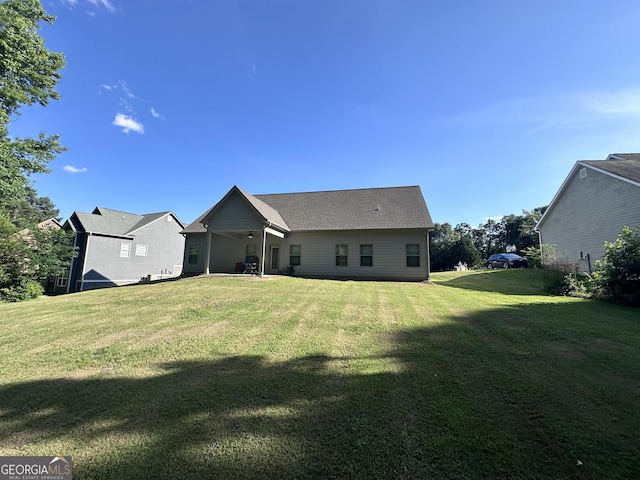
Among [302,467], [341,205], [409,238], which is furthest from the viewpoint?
[341,205]

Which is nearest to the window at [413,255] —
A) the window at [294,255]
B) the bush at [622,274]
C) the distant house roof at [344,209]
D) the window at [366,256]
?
the distant house roof at [344,209]

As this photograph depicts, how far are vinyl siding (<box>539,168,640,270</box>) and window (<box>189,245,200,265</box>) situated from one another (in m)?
23.3

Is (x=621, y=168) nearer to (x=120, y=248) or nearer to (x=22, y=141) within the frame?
(x=22, y=141)

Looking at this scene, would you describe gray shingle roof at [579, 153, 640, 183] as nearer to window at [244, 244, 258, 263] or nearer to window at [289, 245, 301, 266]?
window at [289, 245, 301, 266]

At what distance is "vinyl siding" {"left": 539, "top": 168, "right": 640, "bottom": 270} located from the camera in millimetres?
14156

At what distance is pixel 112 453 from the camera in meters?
2.66

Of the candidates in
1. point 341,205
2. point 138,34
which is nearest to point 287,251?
point 341,205

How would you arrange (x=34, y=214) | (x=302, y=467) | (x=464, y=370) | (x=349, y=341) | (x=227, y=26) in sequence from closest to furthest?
(x=302, y=467)
(x=464, y=370)
(x=349, y=341)
(x=227, y=26)
(x=34, y=214)

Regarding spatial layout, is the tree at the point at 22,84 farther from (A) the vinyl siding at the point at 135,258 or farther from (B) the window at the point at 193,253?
(B) the window at the point at 193,253

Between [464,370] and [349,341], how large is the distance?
2.09 m

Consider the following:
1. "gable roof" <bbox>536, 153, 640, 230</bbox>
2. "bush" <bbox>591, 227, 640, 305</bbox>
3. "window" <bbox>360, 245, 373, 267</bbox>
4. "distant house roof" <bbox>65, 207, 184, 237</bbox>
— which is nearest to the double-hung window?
"window" <bbox>360, 245, 373, 267</bbox>

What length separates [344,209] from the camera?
62.6 feet

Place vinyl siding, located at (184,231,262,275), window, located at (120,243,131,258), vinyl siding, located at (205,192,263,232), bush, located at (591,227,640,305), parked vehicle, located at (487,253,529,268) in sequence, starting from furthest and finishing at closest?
parked vehicle, located at (487,253,529,268), window, located at (120,243,131,258), vinyl siding, located at (184,231,262,275), vinyl siding, located at (205,192,263,232), bush, located at (591,227,640,305)

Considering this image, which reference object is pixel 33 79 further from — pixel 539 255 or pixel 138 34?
pixel 539 255
